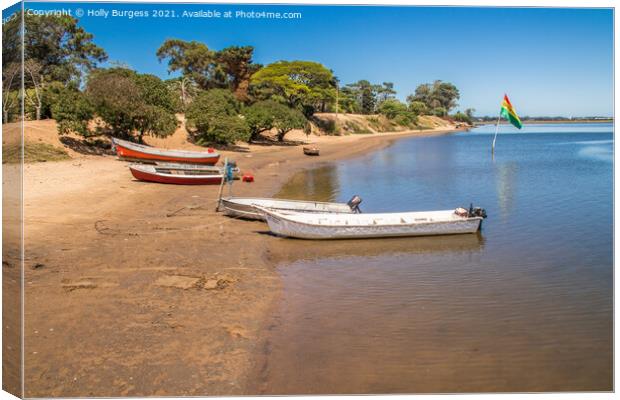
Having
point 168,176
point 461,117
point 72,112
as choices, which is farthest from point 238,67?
point 461,117

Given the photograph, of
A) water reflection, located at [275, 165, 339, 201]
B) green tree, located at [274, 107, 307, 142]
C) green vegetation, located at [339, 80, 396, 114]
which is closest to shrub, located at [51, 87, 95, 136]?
water reflection, located at [275, 165, 339, 201]

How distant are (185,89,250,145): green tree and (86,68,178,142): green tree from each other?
3.08 metres

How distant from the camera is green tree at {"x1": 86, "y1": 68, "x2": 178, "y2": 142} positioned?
3362 cm

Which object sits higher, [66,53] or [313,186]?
[66,53]

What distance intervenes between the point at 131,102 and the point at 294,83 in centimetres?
3171

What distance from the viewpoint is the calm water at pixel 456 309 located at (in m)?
7.80

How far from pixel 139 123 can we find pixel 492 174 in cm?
2306

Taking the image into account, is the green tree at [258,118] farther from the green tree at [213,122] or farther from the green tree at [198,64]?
the green tree at [198,64]

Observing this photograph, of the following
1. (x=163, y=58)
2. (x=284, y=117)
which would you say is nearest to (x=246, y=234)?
(x=284, y=117)

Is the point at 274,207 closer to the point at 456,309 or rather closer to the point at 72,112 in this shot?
the point at 456,309

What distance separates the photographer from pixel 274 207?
19.7 metres

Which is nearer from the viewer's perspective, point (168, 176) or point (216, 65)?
point (168, 176)

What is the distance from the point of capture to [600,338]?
30.0 feet

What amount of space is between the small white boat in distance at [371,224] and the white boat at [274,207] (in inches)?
56.6
